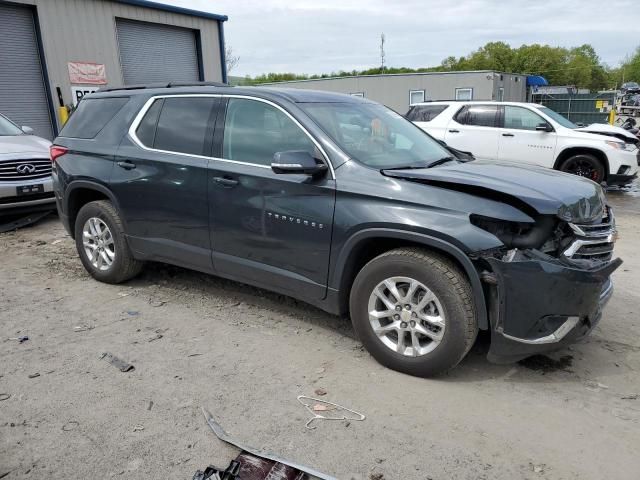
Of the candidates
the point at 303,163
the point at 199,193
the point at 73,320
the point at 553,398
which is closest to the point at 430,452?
the point at 553,398

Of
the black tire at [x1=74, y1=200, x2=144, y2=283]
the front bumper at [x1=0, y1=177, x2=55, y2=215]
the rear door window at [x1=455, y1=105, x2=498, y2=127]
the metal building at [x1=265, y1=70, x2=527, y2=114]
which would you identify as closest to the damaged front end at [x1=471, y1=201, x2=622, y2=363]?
the black tire at [x1=74, y1=200, x2=144, y2=283]

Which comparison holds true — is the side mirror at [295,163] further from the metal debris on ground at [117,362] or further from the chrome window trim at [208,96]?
the metal debris on ground at [117,362]

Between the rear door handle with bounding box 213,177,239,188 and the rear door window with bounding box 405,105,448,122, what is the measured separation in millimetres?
7926

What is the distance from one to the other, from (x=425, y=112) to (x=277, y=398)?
30.9ft

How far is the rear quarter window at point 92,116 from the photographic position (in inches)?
192

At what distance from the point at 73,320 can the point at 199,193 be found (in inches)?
60.2

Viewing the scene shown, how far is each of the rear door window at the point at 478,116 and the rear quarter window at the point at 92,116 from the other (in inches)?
308

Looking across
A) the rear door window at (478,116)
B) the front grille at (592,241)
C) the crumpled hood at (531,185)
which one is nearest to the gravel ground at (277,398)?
the front grille at (592,241)

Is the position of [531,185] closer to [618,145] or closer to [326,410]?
[326,410]

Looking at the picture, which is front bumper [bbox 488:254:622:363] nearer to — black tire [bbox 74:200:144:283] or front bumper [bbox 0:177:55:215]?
black tire [bbox 74:200:144:283]

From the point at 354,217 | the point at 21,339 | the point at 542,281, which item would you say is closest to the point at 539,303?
the point at 542,281

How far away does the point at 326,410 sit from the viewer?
9.89ft

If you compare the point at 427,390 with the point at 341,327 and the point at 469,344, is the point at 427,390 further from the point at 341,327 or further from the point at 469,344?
the point at 341,327

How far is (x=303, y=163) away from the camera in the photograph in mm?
3381
